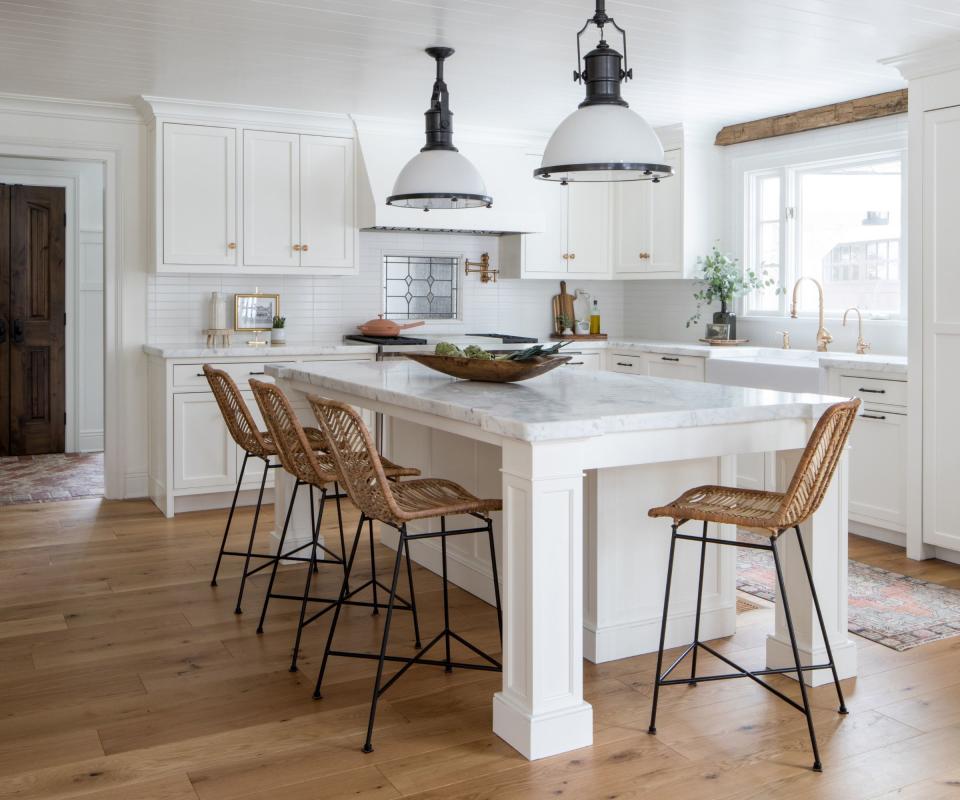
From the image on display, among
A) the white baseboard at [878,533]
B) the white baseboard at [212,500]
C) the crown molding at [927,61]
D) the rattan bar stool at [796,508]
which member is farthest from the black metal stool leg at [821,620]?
the white baseboard at [212,500]

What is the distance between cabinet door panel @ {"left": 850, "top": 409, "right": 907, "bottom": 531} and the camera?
4.93 meters

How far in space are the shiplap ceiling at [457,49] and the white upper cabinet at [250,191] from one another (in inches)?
10.3

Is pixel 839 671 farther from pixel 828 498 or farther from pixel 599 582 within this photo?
pixel 599 582

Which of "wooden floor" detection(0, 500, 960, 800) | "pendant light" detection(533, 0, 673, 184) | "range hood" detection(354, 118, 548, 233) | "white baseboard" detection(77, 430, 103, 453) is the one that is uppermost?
"range hood" detection(354, 118, 548, 233)

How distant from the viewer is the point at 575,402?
3055mm

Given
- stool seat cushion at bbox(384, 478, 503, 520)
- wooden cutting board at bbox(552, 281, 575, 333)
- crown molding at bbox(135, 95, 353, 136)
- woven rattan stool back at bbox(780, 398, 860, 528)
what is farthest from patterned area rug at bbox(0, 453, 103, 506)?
woven rattan stool back at bbox(780, 398, 860, 528)

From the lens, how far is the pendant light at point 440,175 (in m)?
4.23

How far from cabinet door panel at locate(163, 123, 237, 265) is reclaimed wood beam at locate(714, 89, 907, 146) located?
3.31 metres

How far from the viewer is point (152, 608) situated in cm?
407

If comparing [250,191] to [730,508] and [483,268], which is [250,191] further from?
[730,508]

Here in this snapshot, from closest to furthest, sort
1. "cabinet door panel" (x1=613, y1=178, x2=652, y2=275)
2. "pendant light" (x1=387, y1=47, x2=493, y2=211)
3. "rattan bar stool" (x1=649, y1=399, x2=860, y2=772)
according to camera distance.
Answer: "rattan bar stool" (x1=649, y1=399, x2=860, y2=772)
"pendant light" (x1=387, y1=47, x2=493, y2=211)
"cabinet door panel" (x1=613, y1=178, x2=652, y2=275)

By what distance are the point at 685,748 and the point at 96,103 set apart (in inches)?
199

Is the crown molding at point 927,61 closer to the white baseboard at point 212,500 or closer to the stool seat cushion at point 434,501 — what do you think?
the stool seat cushion at point 434,501

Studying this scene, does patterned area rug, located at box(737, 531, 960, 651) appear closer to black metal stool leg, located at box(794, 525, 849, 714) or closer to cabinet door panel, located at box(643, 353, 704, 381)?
black metal stool leg, located at box(794, 525, 849, 714)
